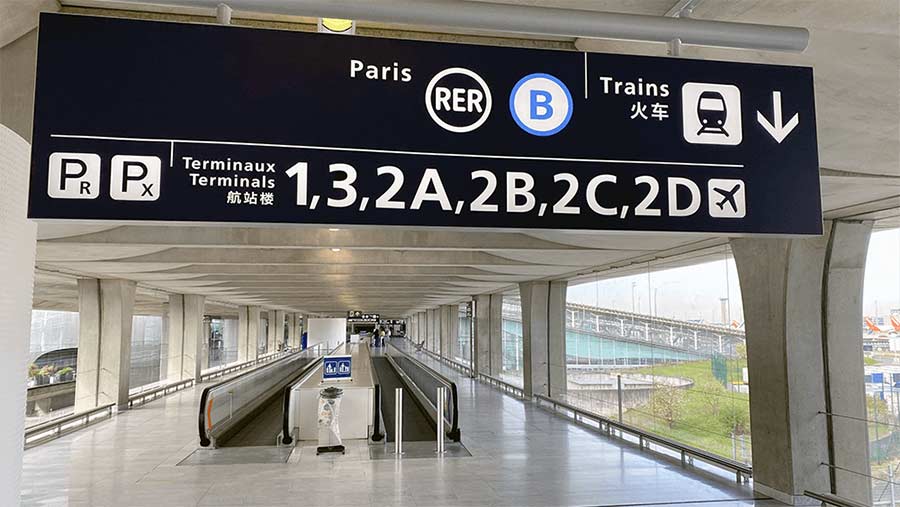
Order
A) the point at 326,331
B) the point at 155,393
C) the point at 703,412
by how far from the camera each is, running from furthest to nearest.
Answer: the point at 326,331
the point at 155,393
the point at 703,412

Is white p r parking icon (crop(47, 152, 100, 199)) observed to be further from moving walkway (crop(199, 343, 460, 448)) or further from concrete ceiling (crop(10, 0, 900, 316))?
moving walkway (crop(199, 343, 460, 448))

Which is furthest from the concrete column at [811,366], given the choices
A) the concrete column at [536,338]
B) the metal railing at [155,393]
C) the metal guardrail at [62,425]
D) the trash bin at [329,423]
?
the metal railing at [155,393]

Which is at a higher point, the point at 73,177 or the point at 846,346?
the point at 73,177

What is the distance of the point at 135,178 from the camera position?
2.50 m

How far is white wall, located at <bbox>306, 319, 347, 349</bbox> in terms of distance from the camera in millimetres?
45219

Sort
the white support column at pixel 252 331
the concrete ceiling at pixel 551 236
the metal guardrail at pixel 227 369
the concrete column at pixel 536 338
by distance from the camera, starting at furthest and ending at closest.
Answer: the white support column at pixel 252 331 → the metal guardrail at pixel 227 369 → the concrete column at pixel 536 338 → the concrete ceiling at pixel 551 236

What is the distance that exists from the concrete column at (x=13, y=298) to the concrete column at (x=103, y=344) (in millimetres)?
17131

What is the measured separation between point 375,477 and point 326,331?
35.8 m

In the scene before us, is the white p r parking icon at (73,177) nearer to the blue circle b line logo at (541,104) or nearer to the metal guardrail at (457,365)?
the blue circle b line logo at (541,104)

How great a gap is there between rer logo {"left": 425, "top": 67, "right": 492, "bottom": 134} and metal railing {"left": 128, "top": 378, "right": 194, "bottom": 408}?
68.2ft

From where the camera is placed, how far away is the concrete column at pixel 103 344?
761 inches

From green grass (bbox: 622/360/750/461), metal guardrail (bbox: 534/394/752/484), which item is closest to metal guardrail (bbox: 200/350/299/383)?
metal guardrail (bbox: 534/394/752/484)

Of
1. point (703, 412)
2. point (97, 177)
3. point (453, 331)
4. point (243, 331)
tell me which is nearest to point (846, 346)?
point (703, 412)

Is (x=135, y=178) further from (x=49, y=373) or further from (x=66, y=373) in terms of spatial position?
(x=49, y=373)
